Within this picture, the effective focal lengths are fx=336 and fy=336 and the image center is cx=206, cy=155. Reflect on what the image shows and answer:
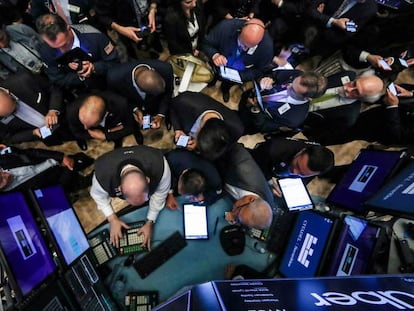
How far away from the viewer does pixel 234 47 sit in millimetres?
3490

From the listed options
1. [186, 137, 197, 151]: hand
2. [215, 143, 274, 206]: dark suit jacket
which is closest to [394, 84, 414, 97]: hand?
[215, 143, 274, 206]: dark suit jacket

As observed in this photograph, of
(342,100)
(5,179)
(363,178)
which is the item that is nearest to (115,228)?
(5,179)

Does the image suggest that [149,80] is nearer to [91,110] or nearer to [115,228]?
[91,110]

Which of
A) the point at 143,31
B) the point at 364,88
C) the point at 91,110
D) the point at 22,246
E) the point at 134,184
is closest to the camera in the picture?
the point at 22,246

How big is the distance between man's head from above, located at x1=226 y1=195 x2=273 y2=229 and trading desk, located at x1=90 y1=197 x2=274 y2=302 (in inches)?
12.9

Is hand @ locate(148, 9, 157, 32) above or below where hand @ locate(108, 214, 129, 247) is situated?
above

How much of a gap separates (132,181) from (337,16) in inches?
117

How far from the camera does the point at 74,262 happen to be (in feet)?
8.57

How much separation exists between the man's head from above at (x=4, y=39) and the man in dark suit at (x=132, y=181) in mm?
1443

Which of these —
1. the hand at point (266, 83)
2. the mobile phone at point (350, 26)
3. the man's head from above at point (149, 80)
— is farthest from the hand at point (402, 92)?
the man's head from above at point (149, 80)

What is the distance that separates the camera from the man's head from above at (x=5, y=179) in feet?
9.04

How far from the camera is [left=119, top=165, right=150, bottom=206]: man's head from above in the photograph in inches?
101

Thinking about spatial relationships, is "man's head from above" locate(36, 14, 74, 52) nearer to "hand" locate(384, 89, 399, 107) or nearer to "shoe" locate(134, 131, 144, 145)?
"shoe" locate(134, 131, 144, 145)

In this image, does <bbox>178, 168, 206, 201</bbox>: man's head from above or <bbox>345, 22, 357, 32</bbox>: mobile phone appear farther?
<bbox>345, 22, 357, 32</bbox>: mobile phone
